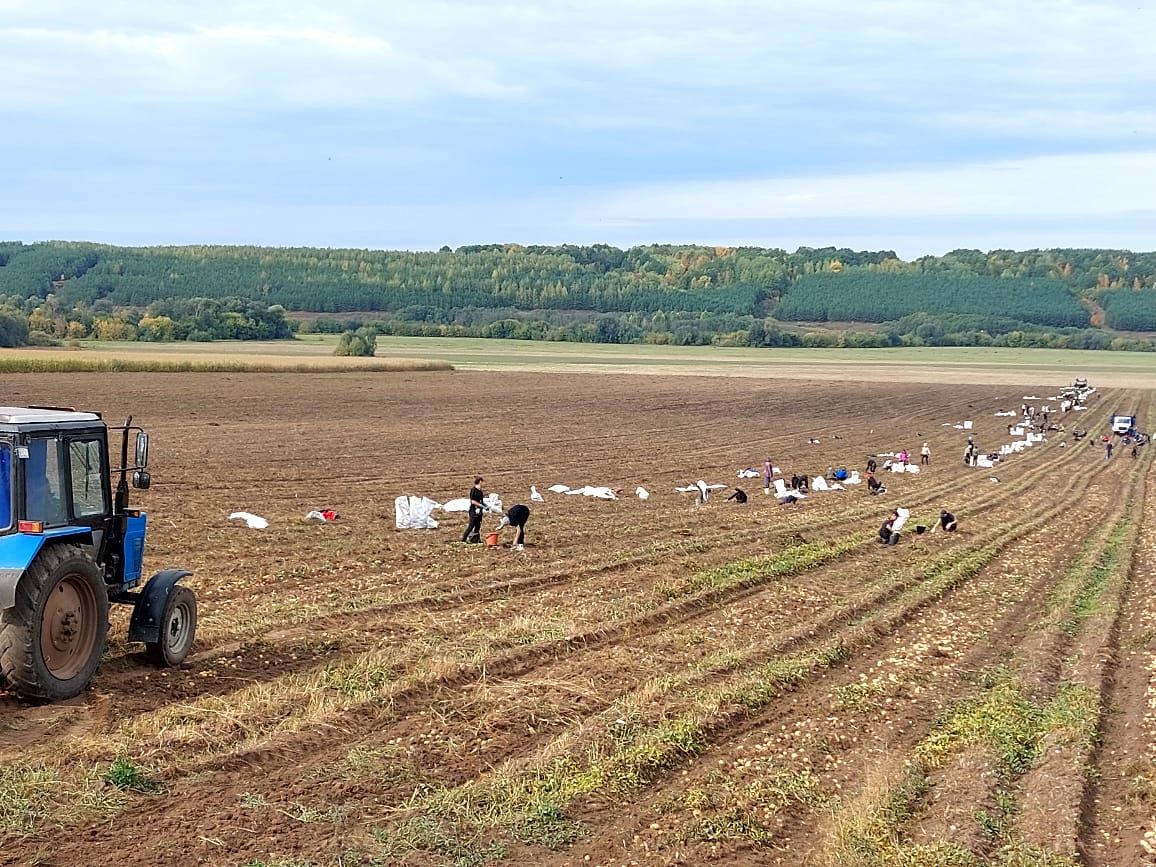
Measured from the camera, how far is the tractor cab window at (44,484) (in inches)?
382

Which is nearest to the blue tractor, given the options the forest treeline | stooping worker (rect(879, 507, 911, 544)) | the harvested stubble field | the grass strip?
the harvested stubble field

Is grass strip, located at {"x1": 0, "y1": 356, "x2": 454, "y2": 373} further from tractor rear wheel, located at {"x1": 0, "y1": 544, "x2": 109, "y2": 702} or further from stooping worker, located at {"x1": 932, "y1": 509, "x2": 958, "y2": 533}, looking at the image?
tractor rear wheel, located at {"x1": 0, "y1": 544, "x2": 109, "y2": 702}

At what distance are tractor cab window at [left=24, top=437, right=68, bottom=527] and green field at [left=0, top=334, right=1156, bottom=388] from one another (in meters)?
56.2

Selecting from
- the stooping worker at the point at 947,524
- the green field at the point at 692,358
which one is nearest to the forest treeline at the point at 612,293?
the green field at the point at 692,358

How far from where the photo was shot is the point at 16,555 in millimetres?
9266

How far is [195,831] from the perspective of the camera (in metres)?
7.57

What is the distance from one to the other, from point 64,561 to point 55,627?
0.54m

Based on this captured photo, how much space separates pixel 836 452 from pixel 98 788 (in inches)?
1313

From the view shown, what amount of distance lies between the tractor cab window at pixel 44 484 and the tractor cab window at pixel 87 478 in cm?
17

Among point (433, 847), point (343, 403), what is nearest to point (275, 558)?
point (433, 847)

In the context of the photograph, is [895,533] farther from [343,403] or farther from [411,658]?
[343,403]

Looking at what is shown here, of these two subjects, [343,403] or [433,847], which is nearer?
[433,847]

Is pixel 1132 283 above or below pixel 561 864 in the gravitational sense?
above

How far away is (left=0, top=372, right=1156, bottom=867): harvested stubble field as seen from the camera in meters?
7.82
